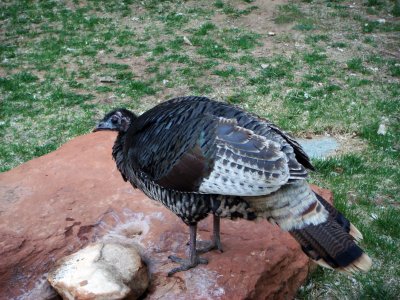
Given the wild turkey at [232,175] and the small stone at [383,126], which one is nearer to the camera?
the wild turkey at [232,175]

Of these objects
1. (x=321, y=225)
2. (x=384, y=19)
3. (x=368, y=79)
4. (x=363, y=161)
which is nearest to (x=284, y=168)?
(x=321, y=225)

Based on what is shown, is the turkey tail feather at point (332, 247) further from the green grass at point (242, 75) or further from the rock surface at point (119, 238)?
the green grass at point (242, 75)

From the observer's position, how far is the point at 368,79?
795 cm

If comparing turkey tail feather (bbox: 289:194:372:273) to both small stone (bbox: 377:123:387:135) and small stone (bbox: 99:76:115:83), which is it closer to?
small stone (bbox: 377:123:387:135)

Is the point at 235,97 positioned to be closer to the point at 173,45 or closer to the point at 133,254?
the point at 173,45

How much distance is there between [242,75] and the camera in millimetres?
8195

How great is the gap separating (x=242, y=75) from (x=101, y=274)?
17.8ft

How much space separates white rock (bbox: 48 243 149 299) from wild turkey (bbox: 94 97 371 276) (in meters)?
0.29

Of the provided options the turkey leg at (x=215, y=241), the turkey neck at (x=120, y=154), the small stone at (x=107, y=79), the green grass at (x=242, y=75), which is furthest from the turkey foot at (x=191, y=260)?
the small stone at (x=107, y=79)

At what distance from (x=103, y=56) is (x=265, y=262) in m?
6.39

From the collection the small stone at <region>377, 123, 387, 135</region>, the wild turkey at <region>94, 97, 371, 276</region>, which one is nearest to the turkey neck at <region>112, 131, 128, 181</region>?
the wild turkey at <region>94, 97, 371, 276</region>

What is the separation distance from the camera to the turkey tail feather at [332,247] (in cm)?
Answer: 309

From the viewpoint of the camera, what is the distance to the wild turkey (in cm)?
312

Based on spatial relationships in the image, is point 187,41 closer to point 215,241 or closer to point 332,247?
point 215,241
